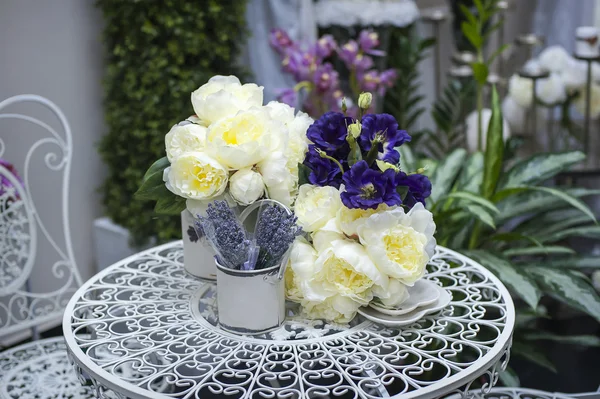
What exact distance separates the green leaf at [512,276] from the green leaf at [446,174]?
254 millimetres

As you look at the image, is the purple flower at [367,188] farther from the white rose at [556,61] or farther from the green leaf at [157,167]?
the white rose at [556,61]

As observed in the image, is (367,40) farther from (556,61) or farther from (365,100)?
(365,100)

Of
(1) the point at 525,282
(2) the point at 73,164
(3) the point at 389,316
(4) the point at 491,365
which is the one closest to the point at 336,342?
(3) the point at 389,316

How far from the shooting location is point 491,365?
1.15 meters

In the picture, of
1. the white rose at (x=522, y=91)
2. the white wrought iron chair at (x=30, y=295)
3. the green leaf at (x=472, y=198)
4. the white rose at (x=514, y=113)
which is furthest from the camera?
the white rose at (x=514, y=113)

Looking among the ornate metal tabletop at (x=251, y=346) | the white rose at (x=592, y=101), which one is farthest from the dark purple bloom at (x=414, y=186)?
the white rose at (x=592, y=101)

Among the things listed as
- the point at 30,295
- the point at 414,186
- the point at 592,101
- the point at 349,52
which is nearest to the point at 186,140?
the point at 414,186

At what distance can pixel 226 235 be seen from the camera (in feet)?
3.88

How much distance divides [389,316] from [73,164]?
196 cm

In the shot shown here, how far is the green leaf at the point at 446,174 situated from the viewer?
2104 mm

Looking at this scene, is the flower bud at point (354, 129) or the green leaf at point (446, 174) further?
the green leaf at point (446, 174)

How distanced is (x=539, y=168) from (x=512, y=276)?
46 cm

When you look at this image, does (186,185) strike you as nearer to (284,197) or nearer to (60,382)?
(284,197)

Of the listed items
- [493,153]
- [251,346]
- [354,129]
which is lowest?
[251,346]
